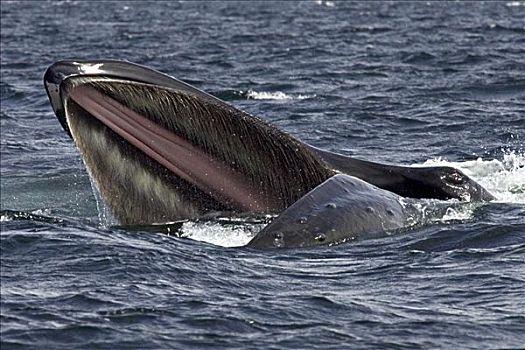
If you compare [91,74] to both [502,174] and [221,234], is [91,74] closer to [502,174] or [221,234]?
[221,234]

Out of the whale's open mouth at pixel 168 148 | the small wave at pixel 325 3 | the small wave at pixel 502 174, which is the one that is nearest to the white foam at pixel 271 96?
the small wave at pixel 502 174

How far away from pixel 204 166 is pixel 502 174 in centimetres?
497

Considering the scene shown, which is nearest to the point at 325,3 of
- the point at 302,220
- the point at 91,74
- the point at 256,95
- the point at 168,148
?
the point at 256,95

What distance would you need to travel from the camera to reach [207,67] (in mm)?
31609

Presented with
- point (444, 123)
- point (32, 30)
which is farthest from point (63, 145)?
point (32, 30)

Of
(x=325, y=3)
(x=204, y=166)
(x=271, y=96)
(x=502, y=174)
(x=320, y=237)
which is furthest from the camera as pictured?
(x=325, y=3)

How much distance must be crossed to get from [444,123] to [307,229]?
10.5 meters

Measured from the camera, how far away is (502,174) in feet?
54.0

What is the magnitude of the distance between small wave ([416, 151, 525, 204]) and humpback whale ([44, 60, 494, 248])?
1965 millimetres

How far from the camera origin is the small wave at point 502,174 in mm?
15094

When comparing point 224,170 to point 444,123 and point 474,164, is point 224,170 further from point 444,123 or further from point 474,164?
point 444,123

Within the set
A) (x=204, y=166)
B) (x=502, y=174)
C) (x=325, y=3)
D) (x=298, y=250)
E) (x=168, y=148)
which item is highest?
(x=168, y=148)

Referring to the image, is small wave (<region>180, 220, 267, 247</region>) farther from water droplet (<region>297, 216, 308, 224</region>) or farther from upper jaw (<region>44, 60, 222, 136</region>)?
upper jaw (<region>44, 60, 222, 136</region>)

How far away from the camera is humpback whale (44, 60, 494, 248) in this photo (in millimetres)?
12289
